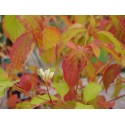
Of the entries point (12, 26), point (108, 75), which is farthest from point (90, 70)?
point (12, 26)

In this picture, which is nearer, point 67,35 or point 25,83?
point 67,35

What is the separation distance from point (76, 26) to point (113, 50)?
0.06 meters

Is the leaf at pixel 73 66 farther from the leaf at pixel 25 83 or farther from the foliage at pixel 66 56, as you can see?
the leaf at pixel 25 83

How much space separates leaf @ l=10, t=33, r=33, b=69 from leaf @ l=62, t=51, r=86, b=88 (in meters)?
0.07

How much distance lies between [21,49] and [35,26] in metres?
0.04

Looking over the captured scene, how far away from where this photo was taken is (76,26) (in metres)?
0.40

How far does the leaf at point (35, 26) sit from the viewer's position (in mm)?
425

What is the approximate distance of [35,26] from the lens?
1.42ft

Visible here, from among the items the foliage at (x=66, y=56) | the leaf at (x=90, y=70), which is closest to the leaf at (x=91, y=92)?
the foliage at (x=66, y=56)

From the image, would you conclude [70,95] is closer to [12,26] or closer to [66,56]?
[66,56]

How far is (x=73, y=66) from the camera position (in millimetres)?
378

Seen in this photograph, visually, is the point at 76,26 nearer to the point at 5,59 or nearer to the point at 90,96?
the point at 90,96

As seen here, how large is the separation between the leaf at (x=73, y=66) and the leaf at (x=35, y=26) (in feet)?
0.22

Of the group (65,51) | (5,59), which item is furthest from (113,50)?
(5,59)
